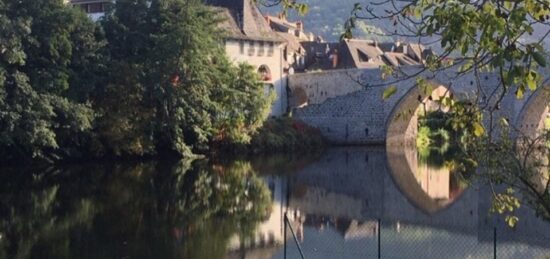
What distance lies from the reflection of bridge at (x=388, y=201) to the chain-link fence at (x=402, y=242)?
1.12ft

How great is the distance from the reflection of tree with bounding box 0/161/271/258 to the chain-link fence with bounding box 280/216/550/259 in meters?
1.40

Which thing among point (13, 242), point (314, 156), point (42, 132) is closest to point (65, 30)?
point (42, 132)

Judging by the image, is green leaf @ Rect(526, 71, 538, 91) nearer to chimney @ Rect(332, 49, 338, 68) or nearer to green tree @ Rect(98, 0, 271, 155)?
green tree @ Rect(98, 0, 271, 155)

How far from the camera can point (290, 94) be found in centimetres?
4788

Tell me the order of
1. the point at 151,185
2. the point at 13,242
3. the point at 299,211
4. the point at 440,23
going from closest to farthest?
1. the point at 440,23
2. the point at 13,242
3. the point at 299,211
4. the point at 151,185

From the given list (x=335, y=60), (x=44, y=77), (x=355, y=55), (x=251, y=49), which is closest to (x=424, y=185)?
(x=44, y=77)

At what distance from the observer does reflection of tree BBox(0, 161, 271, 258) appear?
13.9 metres

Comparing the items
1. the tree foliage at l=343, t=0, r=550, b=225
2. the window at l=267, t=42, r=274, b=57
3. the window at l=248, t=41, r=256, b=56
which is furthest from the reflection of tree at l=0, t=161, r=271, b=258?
the window at l=267, t=42, r=274, b=57

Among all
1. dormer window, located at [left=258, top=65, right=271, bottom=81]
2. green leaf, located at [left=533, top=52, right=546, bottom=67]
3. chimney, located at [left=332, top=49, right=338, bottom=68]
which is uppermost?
chimney, located at [left=332, top=49, right=338, bottom=68]

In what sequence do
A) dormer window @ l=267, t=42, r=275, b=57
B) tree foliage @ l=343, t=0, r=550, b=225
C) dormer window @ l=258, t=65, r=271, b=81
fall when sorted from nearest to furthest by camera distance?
1. tree foliage @ l=343, t=0, r=550, b=225
2. dormer window @ l=258, t=65, r=271, b=81
3. dormer window @ l=267, t=42, r=275, b=57

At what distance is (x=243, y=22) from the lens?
1767 inches

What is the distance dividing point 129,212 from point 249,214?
2.67 metres

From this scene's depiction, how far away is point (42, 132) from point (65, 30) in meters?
4.32

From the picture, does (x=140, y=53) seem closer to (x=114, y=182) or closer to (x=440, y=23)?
(x=114, y=182)
